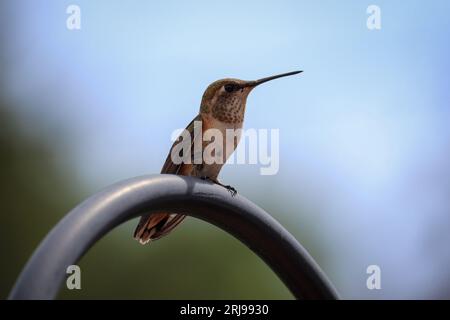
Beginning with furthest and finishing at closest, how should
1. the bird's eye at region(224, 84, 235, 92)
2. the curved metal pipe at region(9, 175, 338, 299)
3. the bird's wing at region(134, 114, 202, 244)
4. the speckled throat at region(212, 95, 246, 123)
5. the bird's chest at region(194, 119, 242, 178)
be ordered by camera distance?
the bird's eye at region(224, 84, 235, 92), the speckled throat at region(212, 95, 246, 123), the bird's chest at region(194, 119, 242, 178), the bird's wing at region(134, 114, 202, 244), the curved metal pipe at region(9, 175, 338, 299)

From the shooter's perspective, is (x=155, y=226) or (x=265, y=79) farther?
(x=265, y=79)

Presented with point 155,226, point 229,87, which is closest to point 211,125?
point 229,87

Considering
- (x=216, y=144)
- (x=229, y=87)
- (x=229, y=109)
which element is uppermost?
(x=229, y=87)

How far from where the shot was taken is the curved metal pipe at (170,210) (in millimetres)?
2029

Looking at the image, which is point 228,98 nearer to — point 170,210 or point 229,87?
point 229,87

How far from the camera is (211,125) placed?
4.33 metres

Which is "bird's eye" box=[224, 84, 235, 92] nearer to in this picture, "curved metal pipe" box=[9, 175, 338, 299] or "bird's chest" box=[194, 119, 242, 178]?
"bird's chest" box=[194, 119, 242, 178]

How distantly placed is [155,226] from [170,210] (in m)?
1.03

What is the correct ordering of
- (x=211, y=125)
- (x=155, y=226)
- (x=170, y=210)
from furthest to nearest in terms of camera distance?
(x=211, y=125) → (x=155, y=226) → (x=170, y=210)

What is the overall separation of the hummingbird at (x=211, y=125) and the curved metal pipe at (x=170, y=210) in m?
0.87

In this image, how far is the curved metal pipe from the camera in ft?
6.66

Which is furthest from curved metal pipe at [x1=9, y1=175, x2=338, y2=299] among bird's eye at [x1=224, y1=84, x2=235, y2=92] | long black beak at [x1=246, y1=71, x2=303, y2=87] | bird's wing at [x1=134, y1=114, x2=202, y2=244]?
bird's eye at [x1=224, y1=84, x2=235, y2=92]

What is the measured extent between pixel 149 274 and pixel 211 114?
747 cm

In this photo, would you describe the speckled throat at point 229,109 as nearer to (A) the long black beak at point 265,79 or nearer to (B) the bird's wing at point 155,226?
(A) the long black beak at point 265,79
